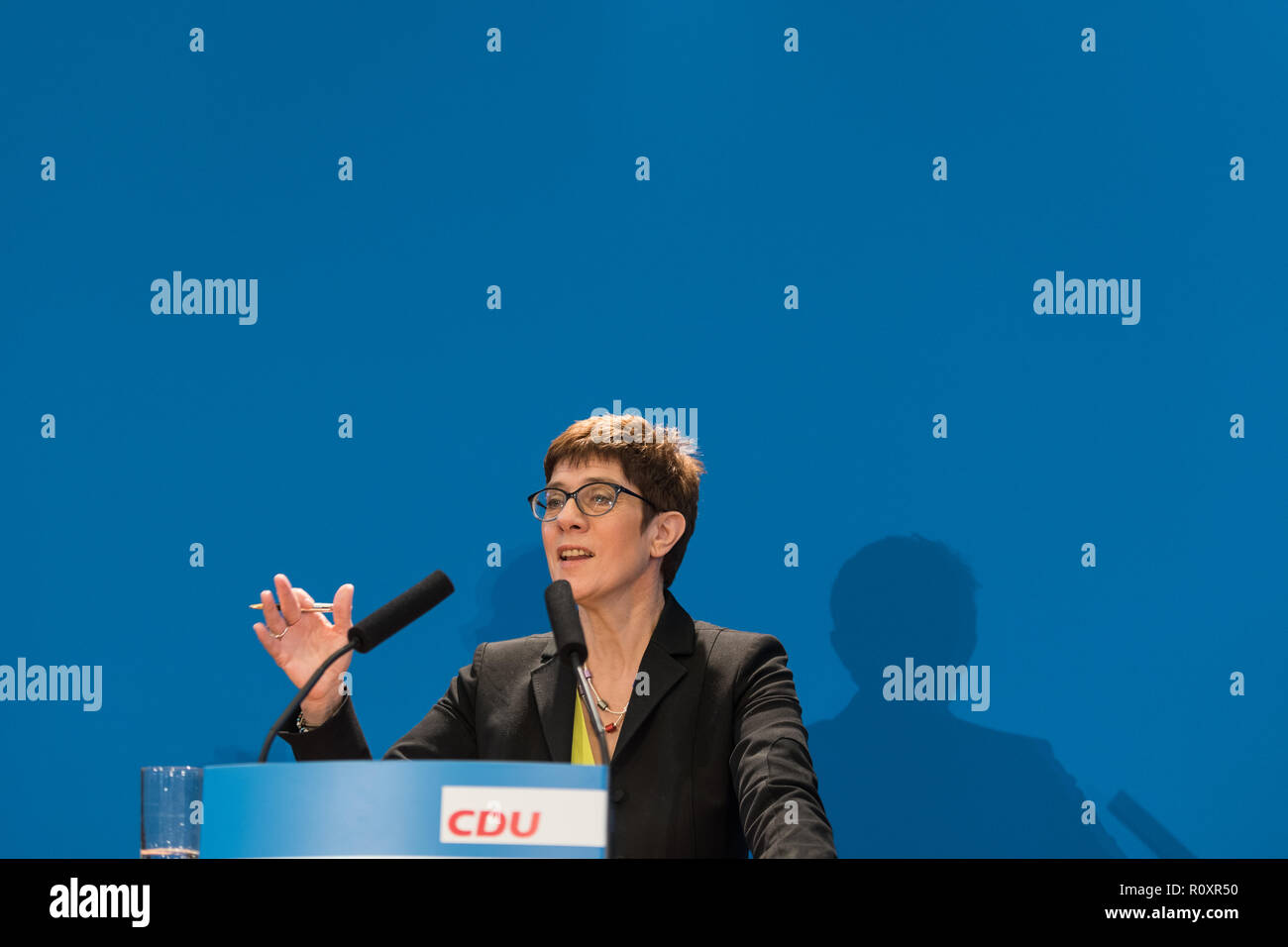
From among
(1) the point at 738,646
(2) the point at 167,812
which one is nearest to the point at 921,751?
(1) the point at 738,646

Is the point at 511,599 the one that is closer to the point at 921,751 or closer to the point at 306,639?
the point at 306,639

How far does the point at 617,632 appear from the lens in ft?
7.70

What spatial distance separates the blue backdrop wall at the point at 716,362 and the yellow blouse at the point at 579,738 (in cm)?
50

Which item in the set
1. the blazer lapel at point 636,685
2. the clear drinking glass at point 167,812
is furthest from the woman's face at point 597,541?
the clear drinking glass at point 167,812

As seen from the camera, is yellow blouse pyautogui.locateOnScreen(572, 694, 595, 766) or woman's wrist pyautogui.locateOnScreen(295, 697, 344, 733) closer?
woman's wrist pyautogui.locateOnScreen(295, 697, 344, 733)

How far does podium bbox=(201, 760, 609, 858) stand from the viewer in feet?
4.20

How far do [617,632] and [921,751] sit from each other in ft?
2.54

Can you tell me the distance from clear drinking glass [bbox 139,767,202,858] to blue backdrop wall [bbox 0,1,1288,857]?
1139 mm

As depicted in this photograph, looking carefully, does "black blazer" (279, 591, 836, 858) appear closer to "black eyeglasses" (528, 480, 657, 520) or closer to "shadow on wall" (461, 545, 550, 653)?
"black eyeglasses" (528, 480, 657, 520)

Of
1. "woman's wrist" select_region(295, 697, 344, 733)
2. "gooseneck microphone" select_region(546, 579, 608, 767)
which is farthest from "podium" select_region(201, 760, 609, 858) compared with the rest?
"woman's wrist" select_region(295, 697, 344, 733)

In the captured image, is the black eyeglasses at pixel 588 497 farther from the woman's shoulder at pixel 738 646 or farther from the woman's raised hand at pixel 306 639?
the woman's raised hand at pixel 306 639

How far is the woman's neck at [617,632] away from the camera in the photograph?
234 centimetres
